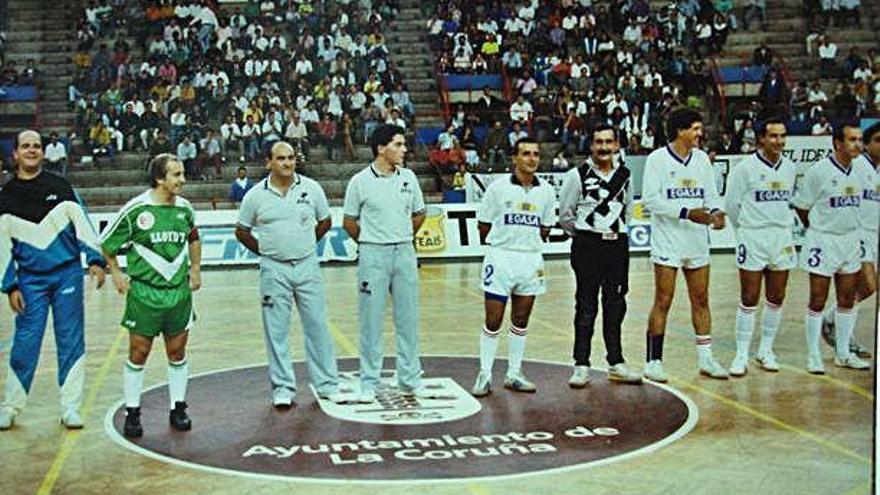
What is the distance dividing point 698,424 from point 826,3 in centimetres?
1365

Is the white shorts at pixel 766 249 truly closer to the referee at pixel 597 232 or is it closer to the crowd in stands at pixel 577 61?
the referee at pixel 597 232

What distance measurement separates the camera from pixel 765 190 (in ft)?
26.7

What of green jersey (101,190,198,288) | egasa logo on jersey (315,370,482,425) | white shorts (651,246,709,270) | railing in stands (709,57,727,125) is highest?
railing in stands (709,57,727,125)

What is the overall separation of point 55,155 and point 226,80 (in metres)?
3.44

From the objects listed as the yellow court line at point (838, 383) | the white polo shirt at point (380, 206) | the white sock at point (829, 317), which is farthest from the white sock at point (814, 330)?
the white polo shirt at point (380, 206)

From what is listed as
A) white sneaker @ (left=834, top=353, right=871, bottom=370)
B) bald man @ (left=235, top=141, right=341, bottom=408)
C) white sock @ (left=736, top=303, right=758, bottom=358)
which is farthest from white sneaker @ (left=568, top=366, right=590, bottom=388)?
white sneaker @ (left=834, top=353, right=871, bottom=370)

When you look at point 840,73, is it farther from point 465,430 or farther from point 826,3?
point 465,430

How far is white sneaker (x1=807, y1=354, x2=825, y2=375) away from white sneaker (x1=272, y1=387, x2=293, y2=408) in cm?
385

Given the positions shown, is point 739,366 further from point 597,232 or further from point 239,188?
point 239,188

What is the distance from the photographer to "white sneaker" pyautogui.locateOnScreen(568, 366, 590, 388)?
786 cm

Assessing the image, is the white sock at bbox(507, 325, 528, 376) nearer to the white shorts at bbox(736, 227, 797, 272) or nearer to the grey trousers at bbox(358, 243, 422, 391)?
the grey trousers at bbox(358, 243, 422, 391)

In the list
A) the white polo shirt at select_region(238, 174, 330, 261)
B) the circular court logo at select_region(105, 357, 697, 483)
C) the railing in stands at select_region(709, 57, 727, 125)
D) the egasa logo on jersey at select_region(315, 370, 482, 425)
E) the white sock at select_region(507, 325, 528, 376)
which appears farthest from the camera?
the railing in stands at select_region(709, 57, 727, 125)

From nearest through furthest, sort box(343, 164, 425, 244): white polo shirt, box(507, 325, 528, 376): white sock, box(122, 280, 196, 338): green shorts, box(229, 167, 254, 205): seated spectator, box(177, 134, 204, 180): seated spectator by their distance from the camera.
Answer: box(122, 280, 196, 338): green shorts → box(343, 164, 425, 244): white polo shirt → box(507, 325, 528, 376): white sock → box(229, 167, 254, 205): seated spectator → box(177, 134, 204, 180): seated spectator

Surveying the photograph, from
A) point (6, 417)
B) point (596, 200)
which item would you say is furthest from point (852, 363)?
point (6, 417)
